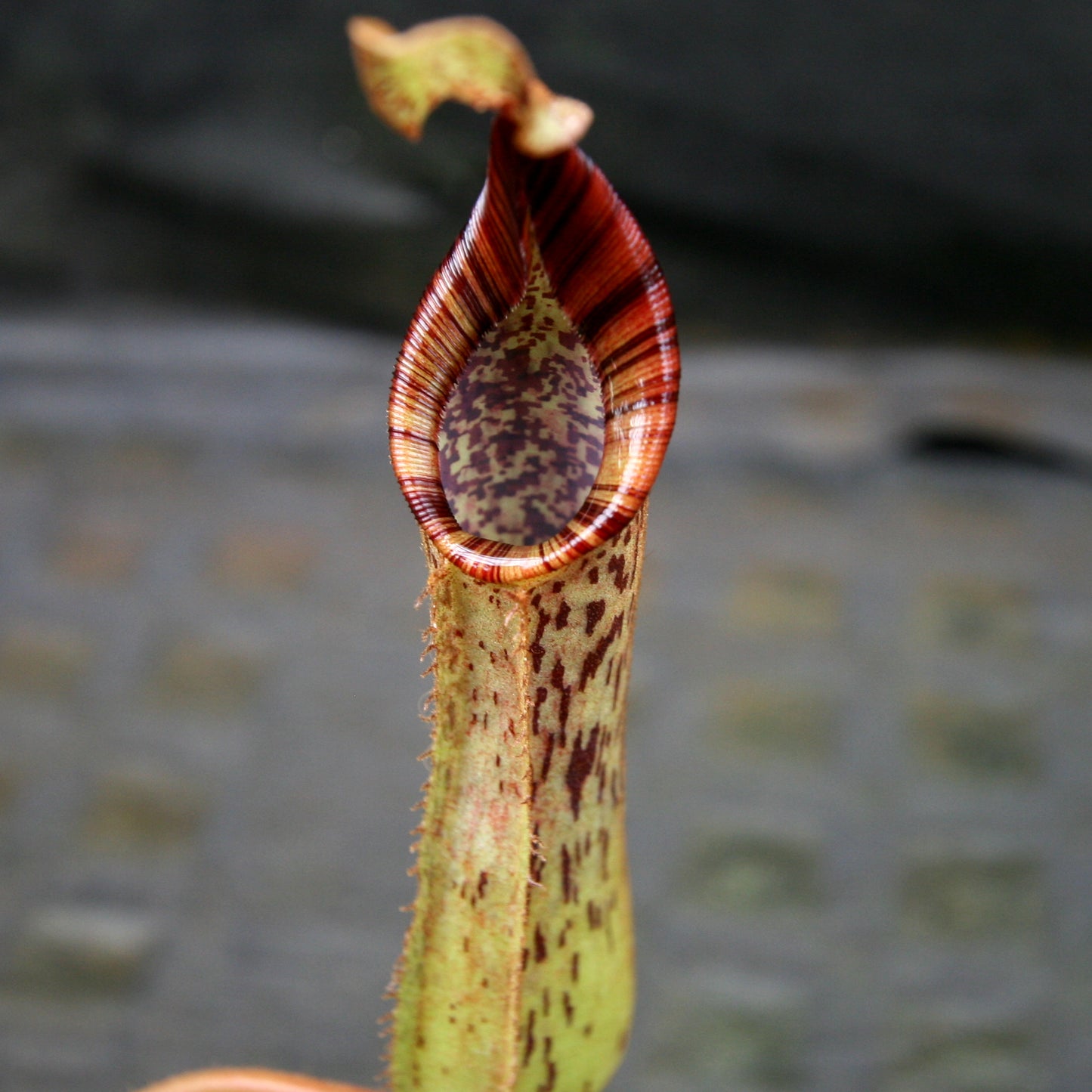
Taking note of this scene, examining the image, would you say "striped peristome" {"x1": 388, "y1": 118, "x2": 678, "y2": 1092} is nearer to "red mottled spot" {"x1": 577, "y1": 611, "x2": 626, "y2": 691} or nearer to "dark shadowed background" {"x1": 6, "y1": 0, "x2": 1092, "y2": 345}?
"red mottled spot" {"x1": 577, "y1": 611, "x2": 626, "y2": 691}

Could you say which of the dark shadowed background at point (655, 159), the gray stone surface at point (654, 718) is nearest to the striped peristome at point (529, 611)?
the gray stone surface at point (654, 718)

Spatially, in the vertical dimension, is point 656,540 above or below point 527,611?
above

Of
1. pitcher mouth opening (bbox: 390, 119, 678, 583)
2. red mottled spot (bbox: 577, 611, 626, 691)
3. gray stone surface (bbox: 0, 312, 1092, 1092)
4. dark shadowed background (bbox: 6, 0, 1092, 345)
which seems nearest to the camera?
pitcher mouth opening (bbox: 390, 119, 678, 583)

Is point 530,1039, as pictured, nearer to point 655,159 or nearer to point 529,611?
point 529,611

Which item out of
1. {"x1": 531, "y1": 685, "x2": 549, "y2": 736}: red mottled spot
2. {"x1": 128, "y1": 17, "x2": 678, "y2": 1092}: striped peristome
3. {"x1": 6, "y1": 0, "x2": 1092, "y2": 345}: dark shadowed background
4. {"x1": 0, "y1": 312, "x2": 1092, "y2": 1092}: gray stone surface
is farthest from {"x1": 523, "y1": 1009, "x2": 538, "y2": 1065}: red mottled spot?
{"x1": 6, "y1": 0, "x2": 1092, "y2": 345}: dark shadowed background

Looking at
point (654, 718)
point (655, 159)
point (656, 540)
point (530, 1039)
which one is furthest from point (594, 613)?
point (655, 159)

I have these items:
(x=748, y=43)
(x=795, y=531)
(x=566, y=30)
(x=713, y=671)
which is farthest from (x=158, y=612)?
(x=748, y=43)
